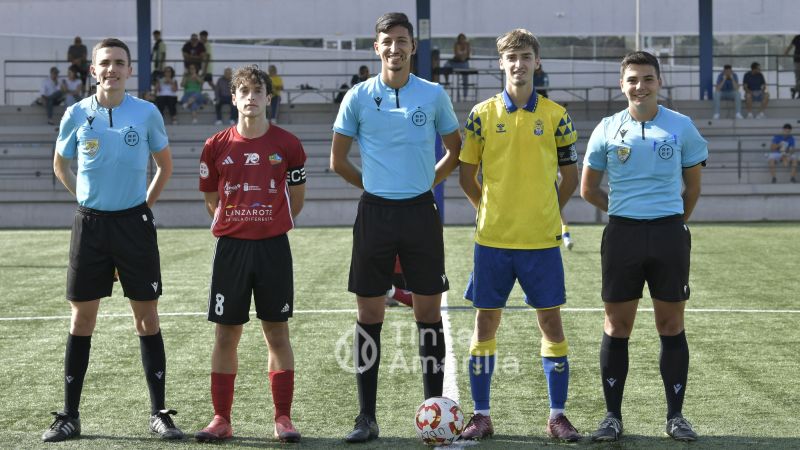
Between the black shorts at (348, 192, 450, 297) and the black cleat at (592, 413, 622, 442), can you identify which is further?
the black shorts at (348, 192, 450, 297)

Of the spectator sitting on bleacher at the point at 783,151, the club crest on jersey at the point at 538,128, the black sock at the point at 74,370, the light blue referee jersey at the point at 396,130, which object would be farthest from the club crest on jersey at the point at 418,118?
the spectator sitting on bleacher at the point at 783,151

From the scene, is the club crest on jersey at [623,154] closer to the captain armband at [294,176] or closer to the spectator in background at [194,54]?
the captain armband at [294,176]

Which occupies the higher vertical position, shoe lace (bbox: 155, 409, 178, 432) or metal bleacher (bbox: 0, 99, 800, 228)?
metal bleacher (bbox: 0, 99, 800, 228)

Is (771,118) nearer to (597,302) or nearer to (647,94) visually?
(597,302)

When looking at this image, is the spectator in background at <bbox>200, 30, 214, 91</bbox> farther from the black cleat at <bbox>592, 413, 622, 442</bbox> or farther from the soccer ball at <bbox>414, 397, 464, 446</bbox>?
the black cleat at <bbox>592, 413, 622, 442</bbox>

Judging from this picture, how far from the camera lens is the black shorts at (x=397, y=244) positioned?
19.0ft

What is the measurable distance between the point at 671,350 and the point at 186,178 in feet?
68.8

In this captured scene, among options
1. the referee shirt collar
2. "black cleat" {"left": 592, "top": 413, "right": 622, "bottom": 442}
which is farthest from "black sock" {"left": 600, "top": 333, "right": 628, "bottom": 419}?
the referee shirt collar

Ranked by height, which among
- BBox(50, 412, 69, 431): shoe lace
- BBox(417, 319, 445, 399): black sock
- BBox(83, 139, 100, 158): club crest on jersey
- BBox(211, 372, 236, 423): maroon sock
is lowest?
BBox(50, 412, 69, 431): shoe lace

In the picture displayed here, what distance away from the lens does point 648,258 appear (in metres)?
5.74

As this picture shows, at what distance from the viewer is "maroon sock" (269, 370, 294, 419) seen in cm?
582

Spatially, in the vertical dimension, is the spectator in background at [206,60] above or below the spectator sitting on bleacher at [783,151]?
above

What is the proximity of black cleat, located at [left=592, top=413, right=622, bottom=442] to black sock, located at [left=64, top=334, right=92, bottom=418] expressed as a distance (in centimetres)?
268

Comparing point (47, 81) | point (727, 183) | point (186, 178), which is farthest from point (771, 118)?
point (47, 81)
